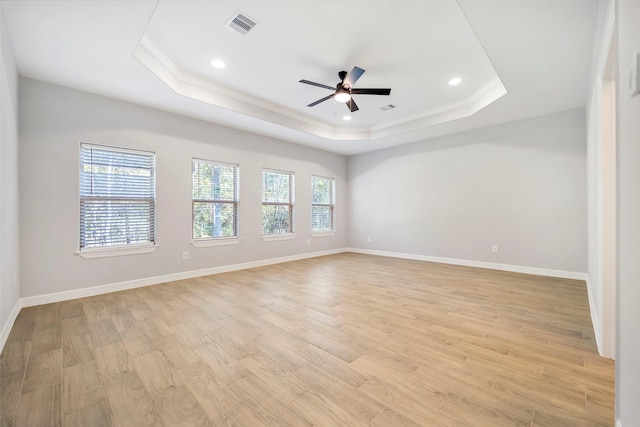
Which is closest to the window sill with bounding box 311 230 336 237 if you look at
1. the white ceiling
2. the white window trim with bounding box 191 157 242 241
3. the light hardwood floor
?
the white window trim with bounding box 191 157 242 241

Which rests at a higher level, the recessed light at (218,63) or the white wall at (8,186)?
the recessed light at (218,63)

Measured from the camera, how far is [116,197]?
3.78 meters

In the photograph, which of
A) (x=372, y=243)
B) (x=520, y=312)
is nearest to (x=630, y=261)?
(x=520, y=312)

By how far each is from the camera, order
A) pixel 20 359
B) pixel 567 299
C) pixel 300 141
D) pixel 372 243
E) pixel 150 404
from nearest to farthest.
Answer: pixel 150 404, pixel 20 359, pixel 567 299, pixel 300 141, pixel 372 243

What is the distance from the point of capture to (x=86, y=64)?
2920 millimetres

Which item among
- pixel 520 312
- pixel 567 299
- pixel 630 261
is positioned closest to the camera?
pixel 630 261

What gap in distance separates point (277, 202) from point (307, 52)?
10.9 ft

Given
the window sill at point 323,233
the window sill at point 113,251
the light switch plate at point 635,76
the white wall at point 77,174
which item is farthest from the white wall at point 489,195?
the window sill at point 113,251

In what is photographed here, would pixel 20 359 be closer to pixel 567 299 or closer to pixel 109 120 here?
pixel 109 120

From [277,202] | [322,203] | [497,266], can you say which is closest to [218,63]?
[277,202]

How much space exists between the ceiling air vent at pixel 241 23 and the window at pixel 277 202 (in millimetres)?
3068

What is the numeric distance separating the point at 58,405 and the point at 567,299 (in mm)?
4863

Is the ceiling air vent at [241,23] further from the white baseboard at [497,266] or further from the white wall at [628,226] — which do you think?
the white baseboard at [497,266]

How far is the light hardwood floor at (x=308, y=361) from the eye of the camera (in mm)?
1434
